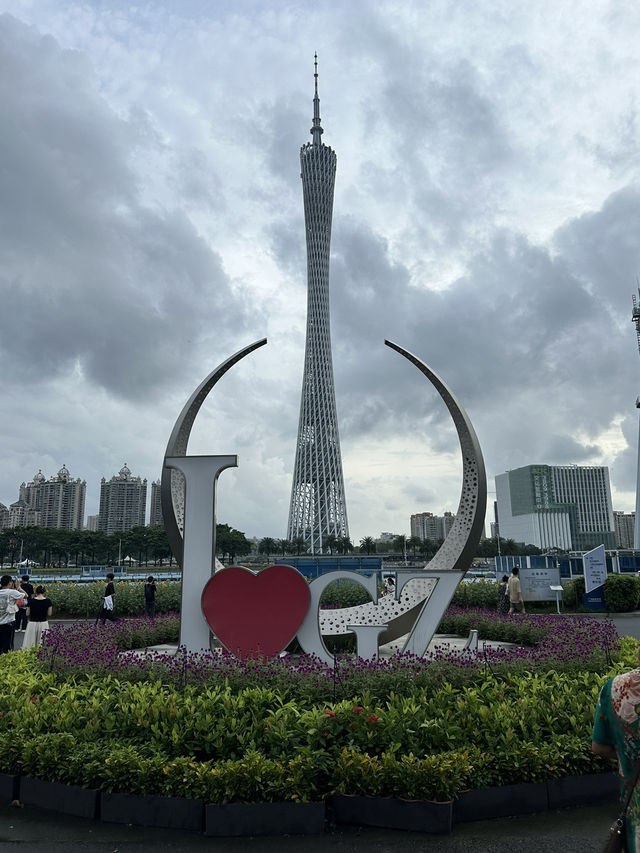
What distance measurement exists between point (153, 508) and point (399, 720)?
3843 inches

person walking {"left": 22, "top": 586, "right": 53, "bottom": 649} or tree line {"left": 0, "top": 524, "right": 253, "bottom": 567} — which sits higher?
tree line {"left": 0, "top": 524, "right": 253, "bottom": 567}

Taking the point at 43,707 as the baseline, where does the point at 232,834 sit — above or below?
below

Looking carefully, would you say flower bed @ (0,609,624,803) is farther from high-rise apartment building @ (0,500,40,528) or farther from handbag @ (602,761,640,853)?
high-rise apartment building @ (0,500,40,528)

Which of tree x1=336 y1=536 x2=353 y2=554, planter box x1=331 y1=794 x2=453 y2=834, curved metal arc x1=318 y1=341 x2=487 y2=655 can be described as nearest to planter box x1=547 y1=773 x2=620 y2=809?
planter box x1=331 y1=794 x2=453 y2=834

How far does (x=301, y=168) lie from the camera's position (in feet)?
157

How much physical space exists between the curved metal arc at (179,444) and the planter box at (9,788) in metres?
3.94

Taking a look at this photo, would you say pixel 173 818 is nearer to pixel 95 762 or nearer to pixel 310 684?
pixel 95 762

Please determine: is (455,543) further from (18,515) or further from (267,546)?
(18,515)

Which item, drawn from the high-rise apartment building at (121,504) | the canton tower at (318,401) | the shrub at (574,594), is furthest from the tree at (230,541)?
the shrub at (574,594)

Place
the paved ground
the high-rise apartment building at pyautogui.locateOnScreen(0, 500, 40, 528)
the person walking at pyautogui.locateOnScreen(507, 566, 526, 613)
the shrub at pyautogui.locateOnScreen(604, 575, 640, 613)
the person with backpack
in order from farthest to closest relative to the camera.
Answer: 1. the high-rise apartment building at pyautogui.locateOnScreen(0, 500, 40, 528)
2. the shrub at pyautogui.locateOnScreen(604, 575, 640, 613)
3. the person walking at pyautogui.locateOnScreen(507, 566, 526, 613)
4. the person with backpack
5. the paved ground

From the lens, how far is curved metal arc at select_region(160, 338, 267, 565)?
324 inches

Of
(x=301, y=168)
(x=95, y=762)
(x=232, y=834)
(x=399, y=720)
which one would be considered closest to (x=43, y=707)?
(x=95, y=762)

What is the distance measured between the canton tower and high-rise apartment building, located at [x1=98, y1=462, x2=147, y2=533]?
48869 millimetres

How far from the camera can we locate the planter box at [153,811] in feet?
11.5
